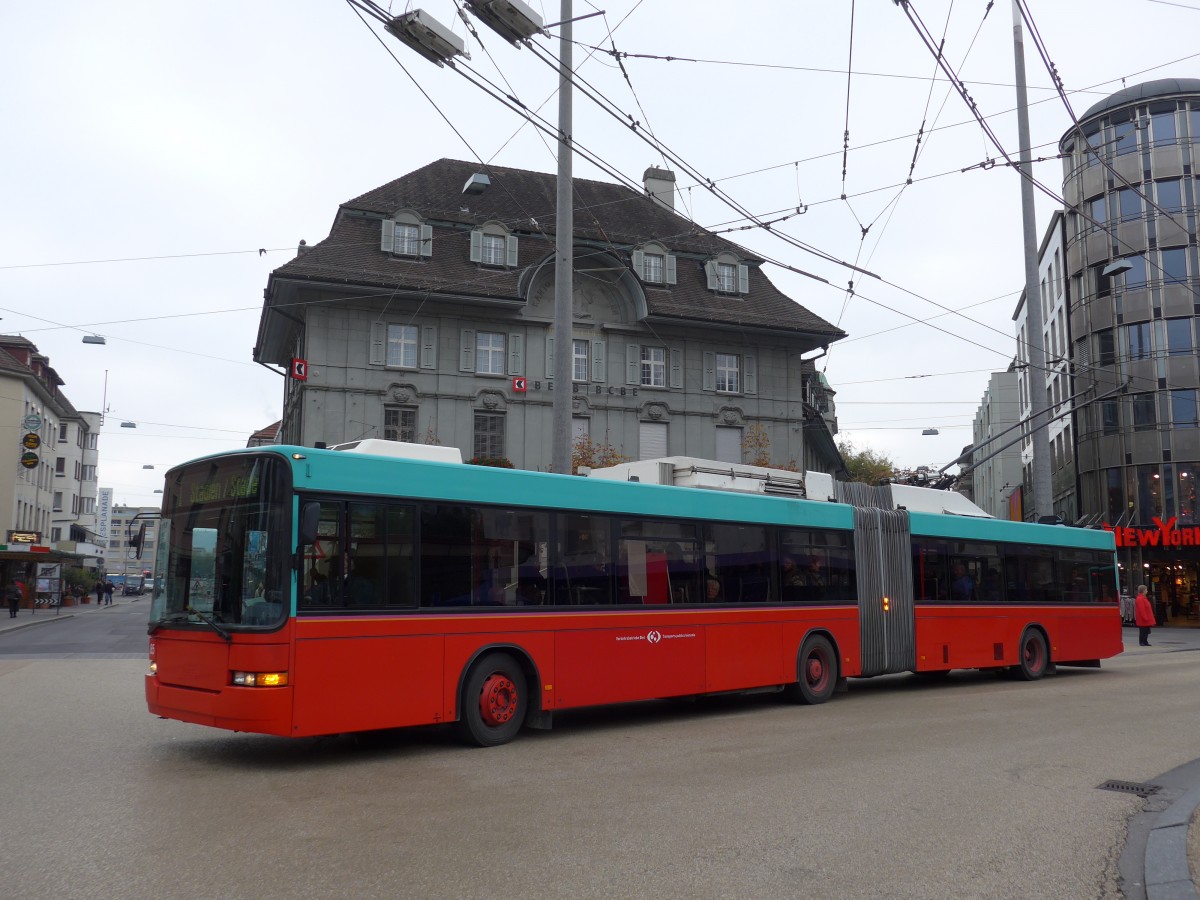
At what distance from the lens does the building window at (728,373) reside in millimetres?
40625

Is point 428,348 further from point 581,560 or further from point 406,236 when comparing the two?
point 581,560

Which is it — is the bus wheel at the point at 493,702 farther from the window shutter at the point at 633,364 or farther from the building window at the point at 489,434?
the window shutter at the point at 633,364

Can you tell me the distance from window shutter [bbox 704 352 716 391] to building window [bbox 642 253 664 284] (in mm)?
3257

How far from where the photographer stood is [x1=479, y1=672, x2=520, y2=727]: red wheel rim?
1058cm

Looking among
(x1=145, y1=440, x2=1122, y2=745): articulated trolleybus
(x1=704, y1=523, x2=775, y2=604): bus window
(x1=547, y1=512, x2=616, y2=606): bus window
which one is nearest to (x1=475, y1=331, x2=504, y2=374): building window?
(x1=145, y1=440, x2=1122, y2=745): articulated trolleybus

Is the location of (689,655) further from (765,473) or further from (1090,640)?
(1090,640)

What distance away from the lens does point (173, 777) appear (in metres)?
8.70

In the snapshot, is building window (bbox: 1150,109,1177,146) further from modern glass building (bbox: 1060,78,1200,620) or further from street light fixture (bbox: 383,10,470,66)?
street light fixture (bbox: 383,10,470,66)

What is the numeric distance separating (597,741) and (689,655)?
2.17 meters

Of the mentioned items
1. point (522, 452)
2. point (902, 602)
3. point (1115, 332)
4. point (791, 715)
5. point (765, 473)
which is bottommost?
point (791, 715)

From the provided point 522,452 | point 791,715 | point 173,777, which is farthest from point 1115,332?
point 173,777

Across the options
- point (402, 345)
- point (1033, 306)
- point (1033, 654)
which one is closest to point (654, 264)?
point (402, 345)

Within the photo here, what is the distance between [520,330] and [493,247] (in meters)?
2.95

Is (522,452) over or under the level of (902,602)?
over
